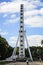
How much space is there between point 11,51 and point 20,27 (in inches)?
743

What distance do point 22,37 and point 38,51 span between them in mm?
14472

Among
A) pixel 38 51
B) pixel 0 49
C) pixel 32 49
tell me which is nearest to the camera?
pixel 0 49

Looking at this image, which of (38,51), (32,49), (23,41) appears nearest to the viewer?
(23,41)

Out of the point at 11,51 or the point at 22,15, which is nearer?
the point at 22,15

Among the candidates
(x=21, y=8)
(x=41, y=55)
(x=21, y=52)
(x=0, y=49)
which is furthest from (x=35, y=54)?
(x=0, y=49)

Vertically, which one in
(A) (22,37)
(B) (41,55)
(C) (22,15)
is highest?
(C) (22,15)

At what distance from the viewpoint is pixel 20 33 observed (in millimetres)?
122875

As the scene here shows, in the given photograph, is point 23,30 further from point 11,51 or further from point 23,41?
point 11,51

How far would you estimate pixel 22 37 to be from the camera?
12250 centimetres

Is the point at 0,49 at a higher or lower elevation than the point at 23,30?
lower

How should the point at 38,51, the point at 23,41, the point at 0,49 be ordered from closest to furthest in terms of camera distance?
the point at 0,49
the point at 23,41
the point at 38,51

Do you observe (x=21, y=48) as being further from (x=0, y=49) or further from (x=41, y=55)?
(x=0, y=49)

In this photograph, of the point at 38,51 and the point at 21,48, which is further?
the point at 38,51

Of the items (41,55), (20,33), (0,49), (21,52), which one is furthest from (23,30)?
(0,49)
